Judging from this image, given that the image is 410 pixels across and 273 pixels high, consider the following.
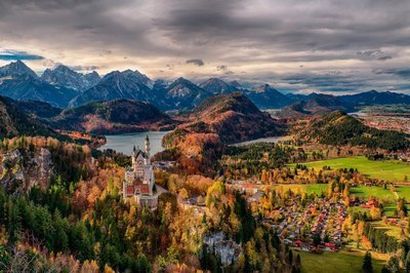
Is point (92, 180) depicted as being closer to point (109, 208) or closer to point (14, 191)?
point (14, 191)

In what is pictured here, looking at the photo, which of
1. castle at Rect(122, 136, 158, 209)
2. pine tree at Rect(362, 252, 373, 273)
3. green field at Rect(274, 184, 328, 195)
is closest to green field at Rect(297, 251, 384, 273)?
pine tree at Rect(362, 252, 373, 273)

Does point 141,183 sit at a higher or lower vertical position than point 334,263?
higher

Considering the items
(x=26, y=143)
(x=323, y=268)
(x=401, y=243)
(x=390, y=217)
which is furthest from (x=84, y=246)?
(x=390, y=217)

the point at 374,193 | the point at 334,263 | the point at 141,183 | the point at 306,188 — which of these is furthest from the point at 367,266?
the point at 306,188

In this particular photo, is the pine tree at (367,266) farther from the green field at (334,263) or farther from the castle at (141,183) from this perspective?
the castle at (141,183)

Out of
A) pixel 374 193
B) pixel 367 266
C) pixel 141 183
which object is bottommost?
pixel 367 266

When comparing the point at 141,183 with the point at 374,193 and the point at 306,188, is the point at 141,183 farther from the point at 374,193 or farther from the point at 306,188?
the point at 374,193

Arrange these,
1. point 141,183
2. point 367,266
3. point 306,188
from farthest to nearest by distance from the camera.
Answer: point 306,188 < point 141,183 < point 367,266

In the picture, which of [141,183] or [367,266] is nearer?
[367,266]
